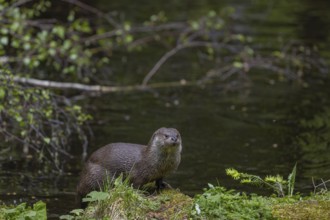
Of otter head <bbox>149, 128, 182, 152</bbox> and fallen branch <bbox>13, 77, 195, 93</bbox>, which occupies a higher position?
otter head <bbox>149, 128, 182, 152</bbox>

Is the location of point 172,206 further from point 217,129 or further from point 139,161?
point 217,129

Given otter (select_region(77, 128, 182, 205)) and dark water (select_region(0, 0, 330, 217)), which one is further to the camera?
dark water (select_region(0, 0, 330, 217))

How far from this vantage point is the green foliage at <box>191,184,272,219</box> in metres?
6.61

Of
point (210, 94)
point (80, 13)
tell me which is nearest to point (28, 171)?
point (210, 94)

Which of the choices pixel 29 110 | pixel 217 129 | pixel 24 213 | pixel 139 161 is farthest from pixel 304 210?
pixel 217 129

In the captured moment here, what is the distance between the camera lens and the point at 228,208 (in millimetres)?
6688

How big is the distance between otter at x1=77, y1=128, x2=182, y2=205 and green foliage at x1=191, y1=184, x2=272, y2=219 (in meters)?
1.31

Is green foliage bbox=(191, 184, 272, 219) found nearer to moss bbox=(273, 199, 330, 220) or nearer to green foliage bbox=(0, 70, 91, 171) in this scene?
moss bbox=(273, 199, 330, 220)

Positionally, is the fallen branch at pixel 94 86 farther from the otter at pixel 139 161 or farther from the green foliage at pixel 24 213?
the green foliage at pixel 24 213

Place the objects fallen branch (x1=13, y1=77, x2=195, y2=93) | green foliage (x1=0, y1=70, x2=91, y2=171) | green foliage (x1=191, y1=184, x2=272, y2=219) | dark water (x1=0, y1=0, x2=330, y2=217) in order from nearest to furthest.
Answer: green foliage (x1=191, y1=184, x2=272, y2=219)
green foliage (x1=0, y1=70, x2=91, y2=171)
dark water (x1=0, y1=0, x2=330, y2=217)
fallen branch (x1=13, y1=77, x2=195, y2=93)

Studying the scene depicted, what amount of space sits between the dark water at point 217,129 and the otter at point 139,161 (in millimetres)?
858

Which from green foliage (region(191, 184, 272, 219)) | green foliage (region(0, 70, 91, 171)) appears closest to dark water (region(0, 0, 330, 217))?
green foliage (region(0, 70, 91, 171))

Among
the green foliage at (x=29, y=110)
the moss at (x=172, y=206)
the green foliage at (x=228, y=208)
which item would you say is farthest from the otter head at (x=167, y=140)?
the green foliage at (x=29, y=110)

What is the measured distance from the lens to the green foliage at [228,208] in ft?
21.7
